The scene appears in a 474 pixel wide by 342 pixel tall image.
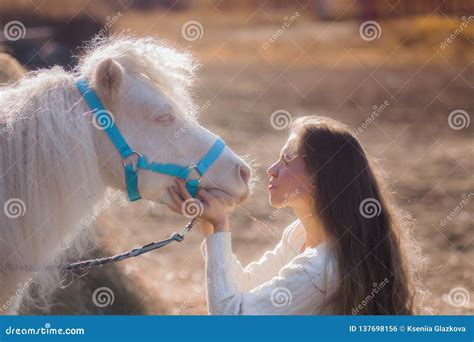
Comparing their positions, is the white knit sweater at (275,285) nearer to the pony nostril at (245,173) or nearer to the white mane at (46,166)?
the pony nostril at (245,173)

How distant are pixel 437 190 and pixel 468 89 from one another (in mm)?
4725

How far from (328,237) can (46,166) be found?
1030 mm

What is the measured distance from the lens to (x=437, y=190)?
26.3 ft

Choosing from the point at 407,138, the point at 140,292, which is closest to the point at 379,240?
the point at 140,292

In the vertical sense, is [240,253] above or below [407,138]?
below

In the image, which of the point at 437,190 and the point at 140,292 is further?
the point at 437,190

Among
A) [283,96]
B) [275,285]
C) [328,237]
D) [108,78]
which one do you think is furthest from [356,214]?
[283,96]

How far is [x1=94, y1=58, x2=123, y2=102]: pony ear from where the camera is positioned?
3229 millimetres

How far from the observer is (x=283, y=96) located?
11.5m

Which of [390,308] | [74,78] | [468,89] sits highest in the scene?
[468,89]

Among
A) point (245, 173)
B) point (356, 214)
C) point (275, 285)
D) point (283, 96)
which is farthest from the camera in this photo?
point (283, 96)

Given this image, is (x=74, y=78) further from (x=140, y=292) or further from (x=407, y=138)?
(x=407, y=138)

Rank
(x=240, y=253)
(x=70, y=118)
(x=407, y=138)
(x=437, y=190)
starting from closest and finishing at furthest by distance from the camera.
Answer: (x=70, y=118) → (x=240, y=253) → (x=437, y=190) → (x=407, y=138)

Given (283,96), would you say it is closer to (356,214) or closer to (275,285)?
(356,214)
